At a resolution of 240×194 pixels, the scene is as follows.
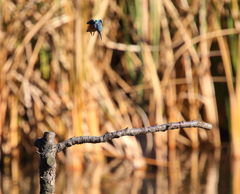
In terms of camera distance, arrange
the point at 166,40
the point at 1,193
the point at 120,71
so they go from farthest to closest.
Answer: the point at 120,71
the point at 166,40
the point at 1,193

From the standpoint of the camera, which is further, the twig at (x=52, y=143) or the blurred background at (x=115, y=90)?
the blurred background at (x=115, y=90)

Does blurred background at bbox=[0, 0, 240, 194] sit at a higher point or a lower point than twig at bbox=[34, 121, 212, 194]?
higher

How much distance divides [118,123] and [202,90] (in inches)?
32.8

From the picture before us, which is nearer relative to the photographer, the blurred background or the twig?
the twig

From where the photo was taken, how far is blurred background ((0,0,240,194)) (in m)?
3.25

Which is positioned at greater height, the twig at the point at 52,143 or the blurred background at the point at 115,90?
the blurred background at the point at 115,90

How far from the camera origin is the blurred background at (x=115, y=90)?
3254 mm

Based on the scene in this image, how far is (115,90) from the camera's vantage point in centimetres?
376

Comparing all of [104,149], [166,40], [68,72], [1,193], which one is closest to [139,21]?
[166,40]

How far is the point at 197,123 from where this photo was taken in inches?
47.7

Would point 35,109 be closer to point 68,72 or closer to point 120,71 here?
point 68,72

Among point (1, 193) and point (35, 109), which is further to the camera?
point (35, 109)

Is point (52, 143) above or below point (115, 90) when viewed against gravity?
below

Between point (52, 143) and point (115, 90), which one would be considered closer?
point (52, 143)
